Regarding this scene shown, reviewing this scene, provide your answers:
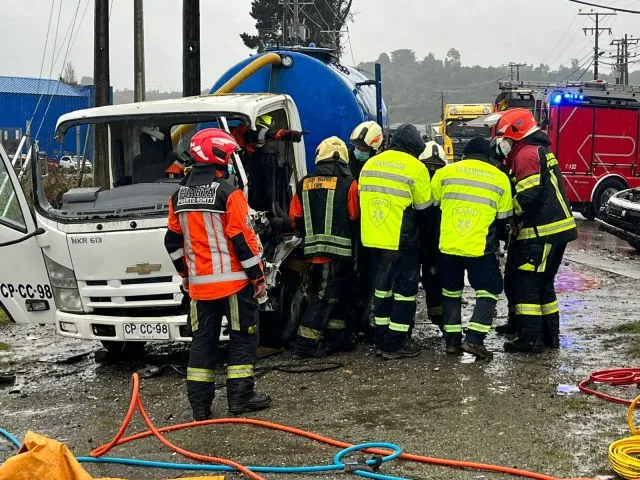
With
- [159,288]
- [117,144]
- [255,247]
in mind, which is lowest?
[159,288]

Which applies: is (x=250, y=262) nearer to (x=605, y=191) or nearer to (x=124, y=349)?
(x=124, y=349)

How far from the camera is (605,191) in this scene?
Answer: 63.7 ft

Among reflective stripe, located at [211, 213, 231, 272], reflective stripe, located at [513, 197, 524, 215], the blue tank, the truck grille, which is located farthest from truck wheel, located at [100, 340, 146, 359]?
reflective stripe, located at [513, 197, 524, 215]

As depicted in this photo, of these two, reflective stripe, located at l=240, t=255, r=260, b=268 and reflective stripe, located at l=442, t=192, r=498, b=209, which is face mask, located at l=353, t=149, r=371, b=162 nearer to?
reflective stripe, located at l=442, t=192, r=498, b=209

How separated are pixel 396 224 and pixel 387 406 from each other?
1.75 m

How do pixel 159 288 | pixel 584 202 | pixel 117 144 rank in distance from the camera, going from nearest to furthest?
pixel 159 288 → pixel 117 144 → pixel 584 202

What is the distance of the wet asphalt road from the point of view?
16.3ft

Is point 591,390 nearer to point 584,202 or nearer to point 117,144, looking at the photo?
point 117,144

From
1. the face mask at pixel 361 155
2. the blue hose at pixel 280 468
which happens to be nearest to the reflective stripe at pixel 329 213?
the face mask at pixel 361 155

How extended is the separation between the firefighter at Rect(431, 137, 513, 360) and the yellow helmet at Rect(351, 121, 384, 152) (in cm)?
80

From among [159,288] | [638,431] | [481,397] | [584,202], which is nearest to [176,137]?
[159,288]

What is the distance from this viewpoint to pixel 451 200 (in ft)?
23.1

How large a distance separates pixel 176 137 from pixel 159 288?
1.76 meters

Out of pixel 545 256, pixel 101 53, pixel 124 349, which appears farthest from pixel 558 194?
pixel 101 53
